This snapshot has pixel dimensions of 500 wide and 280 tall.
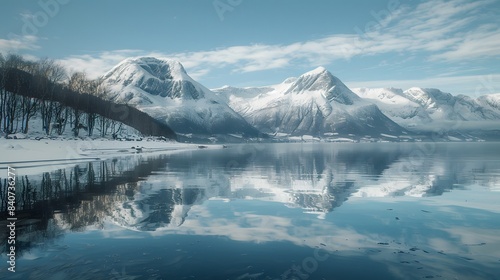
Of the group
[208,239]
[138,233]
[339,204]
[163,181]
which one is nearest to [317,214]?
[339,204]

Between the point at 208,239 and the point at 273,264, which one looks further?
the point at 208,239

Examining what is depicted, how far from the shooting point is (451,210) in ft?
71.8

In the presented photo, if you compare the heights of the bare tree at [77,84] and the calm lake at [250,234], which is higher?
the bare tree at [77,84]

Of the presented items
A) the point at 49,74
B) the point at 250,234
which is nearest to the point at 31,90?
the point at 49,74

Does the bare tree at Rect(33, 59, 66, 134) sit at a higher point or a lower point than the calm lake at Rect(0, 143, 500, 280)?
higher

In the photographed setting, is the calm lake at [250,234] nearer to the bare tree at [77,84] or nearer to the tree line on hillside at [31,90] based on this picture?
the tree line on hillside at [31,90]

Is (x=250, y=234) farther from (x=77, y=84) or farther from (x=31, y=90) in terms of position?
(x=77, y=84)

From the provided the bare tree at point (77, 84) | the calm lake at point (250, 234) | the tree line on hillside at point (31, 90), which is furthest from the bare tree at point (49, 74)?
the calm lake at point (250, 234)

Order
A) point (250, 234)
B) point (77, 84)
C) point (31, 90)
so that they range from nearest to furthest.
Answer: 1. point (250, 234)
2. point (31, 90)
3. point (77, 84)

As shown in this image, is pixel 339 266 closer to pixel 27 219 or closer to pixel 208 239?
pixel 208 239

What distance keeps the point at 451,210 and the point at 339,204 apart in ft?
22.6

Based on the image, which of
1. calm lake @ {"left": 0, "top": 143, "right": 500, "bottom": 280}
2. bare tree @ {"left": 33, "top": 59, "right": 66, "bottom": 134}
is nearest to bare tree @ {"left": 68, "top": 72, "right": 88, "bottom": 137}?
bare tree @ {"left": 33, "top": 59, "right": 66, "bottom": 134}

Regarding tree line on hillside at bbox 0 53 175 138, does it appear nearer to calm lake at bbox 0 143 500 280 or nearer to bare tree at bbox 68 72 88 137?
bare tree at bbox 68 72 88 137

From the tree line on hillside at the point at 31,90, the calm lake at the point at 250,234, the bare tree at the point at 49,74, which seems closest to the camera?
the calm lake at the point at 250,234
